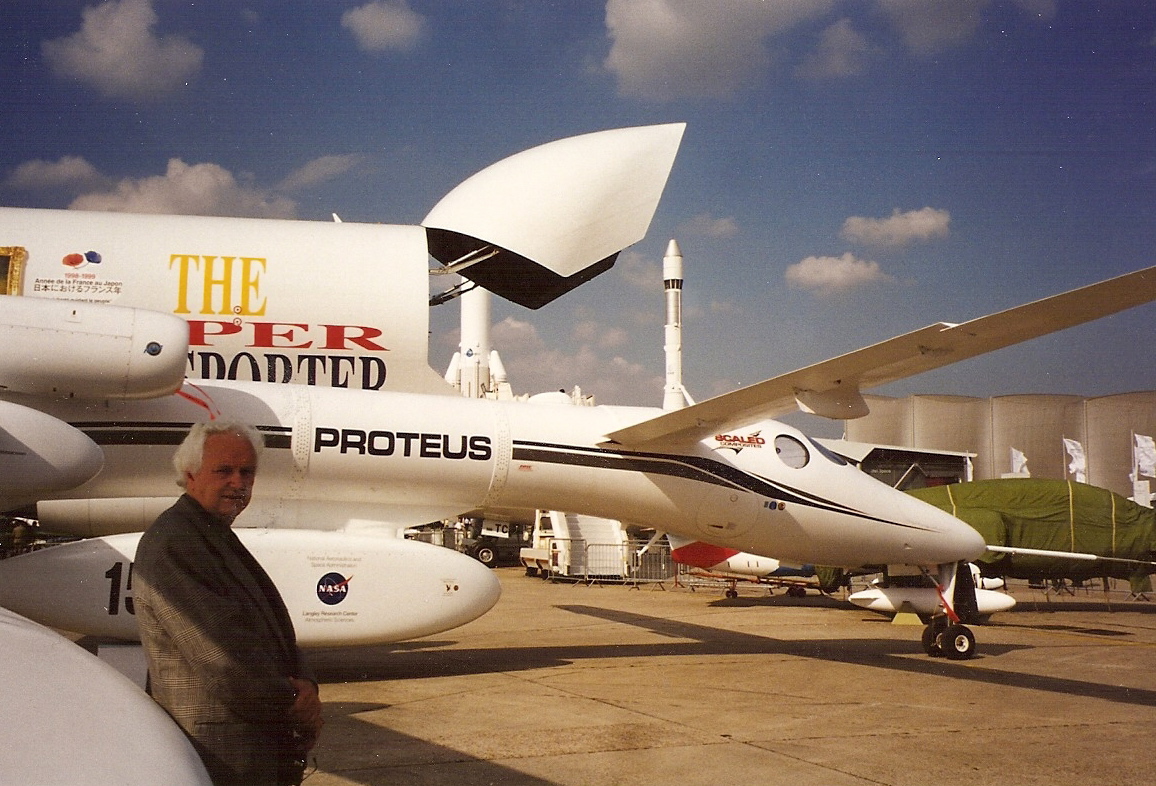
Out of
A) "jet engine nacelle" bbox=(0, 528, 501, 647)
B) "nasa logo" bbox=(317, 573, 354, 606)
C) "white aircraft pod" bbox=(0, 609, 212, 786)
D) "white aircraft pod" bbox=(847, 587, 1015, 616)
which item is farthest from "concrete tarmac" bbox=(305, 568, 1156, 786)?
"white aircraft pod" bbox=(0, 609, 212, 786)

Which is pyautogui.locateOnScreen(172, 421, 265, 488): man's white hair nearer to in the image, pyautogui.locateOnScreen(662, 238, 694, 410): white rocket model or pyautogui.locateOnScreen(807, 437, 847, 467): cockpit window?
pyautogui.locateOnScreen(807, 437, 847, 467): cockpit window

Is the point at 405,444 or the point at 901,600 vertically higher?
the point at 405,444

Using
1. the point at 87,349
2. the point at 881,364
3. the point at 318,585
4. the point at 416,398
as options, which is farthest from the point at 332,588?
the point at 881,364

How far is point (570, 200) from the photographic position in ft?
32.0

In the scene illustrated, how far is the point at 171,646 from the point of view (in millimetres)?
2674

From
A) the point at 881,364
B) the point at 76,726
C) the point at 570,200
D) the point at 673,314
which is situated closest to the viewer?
the point at 76,726

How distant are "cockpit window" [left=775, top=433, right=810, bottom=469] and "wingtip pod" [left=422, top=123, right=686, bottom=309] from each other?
374cm

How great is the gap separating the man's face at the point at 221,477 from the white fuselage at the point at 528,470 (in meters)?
6.63

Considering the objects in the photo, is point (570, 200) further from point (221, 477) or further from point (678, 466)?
point (221, 477)

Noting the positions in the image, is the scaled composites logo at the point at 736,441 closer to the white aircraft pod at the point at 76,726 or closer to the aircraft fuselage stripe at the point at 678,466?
the aircraft fuselage stripe at the point at 678,466

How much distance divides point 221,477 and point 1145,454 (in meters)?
35.4

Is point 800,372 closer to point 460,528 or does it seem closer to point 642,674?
point 642,674

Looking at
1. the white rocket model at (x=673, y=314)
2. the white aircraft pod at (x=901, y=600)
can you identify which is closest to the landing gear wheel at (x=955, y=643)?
the white aircraft pod at (x=901, y=600)

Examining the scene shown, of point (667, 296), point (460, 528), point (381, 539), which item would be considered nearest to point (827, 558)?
point (381, 539)
